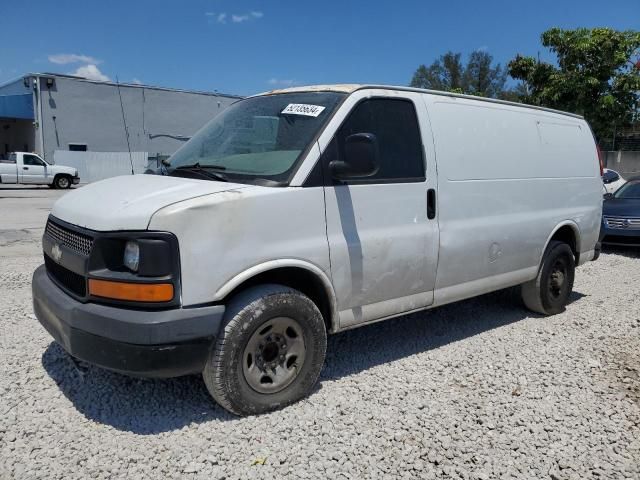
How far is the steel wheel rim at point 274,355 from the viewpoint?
3363mm

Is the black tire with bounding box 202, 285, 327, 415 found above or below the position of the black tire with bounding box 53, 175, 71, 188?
above

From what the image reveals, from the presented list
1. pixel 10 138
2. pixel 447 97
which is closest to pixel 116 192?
pixel 447 97

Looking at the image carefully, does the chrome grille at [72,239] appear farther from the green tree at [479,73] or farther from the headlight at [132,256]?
the green tree at [479,73]

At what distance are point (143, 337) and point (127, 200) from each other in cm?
81

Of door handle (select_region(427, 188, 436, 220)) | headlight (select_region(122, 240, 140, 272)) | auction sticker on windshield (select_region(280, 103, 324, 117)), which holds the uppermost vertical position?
auction sticker on windshield (select_region(280, 103, 324, 117))

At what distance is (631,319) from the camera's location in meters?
5.71

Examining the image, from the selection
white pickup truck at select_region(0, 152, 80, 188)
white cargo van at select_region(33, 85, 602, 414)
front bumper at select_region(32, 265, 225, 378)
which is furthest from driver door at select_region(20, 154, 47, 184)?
front bumper at select_region(32, 265, 225, 378)

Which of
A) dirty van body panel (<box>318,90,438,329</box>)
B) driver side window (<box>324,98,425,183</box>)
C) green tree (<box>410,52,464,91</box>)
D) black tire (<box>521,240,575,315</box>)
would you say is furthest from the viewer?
green tree (<box>410,52,464,91</box>)

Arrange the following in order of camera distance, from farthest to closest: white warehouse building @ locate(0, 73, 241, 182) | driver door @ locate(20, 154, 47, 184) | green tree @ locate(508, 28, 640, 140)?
white warehouse building @ locate(0, 73, 241, 182), driver door @ locate(20, 154, 47, 184), green tree @ locate(508, 28, 640, 140)

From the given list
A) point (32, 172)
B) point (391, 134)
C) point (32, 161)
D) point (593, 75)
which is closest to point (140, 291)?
point (391, 134)

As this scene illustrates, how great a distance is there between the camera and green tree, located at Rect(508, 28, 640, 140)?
20359 millimetres

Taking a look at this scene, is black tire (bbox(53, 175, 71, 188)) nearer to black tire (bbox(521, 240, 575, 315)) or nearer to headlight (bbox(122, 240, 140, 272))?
black tire (bbox(521, 240, 575, 315))

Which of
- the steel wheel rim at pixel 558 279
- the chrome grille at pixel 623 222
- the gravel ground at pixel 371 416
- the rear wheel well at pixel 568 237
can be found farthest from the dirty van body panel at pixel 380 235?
the chrome grille at pixel 623 222

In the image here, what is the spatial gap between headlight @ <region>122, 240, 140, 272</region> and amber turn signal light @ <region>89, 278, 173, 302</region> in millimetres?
100
